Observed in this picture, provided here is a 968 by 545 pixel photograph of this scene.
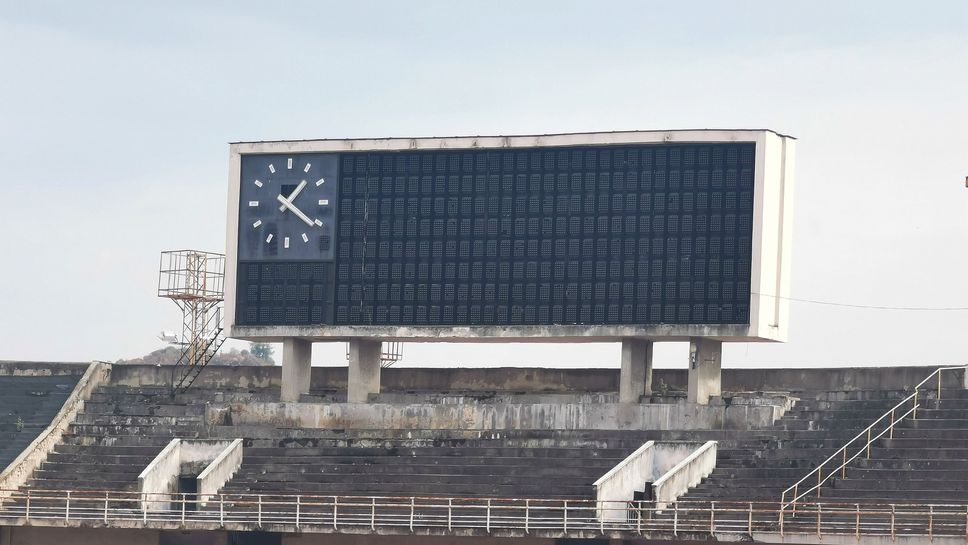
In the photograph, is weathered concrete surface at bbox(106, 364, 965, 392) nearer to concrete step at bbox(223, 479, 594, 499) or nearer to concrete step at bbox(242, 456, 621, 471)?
concrete step at bbox(242, 456, 621, 471)

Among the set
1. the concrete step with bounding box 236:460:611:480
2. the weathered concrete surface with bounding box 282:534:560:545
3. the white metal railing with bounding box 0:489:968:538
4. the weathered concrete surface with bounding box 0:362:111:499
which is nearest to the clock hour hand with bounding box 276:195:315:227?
the concrete step with bounding box 236:460:611:480

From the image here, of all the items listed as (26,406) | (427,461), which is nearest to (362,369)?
(427,461)

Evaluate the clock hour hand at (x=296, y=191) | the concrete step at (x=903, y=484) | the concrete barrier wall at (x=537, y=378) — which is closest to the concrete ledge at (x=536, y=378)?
the concrete barrier wall at (x=537, y=378)

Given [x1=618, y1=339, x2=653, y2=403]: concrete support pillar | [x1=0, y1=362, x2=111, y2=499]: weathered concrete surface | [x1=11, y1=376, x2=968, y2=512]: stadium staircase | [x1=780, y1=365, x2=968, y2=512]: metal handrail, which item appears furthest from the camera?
[x1=0, y1=362, x2=111, y2=499]: weathered concrete surface

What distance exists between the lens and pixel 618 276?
5209 centimetres

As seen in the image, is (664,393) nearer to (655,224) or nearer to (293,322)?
(655,224)

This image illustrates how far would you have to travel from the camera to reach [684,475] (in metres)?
48.3

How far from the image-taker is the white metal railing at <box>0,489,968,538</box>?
44375 millimetres

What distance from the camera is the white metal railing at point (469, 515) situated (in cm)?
4438

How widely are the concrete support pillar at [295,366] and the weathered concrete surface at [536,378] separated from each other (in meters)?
2.79

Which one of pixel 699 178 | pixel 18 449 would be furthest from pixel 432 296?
pixel 18 449

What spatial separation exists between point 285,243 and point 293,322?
85.6 inches

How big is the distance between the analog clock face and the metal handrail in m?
15.0

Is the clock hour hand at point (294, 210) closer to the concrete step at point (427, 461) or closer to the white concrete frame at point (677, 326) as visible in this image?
the white concrete frame at point (677, 326)
